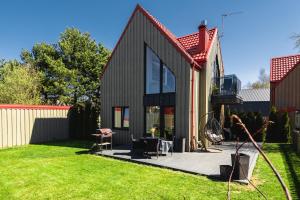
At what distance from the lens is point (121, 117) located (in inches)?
563

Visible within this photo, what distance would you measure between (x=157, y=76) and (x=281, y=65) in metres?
12.3

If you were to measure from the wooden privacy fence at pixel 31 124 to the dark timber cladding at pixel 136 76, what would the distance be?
385 cm

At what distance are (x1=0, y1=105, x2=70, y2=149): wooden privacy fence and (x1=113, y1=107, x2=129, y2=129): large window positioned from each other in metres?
4.91

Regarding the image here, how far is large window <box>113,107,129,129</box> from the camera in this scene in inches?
553

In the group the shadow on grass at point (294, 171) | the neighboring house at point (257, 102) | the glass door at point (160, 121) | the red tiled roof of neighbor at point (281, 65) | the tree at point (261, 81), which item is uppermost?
the tree at point (261, 81)

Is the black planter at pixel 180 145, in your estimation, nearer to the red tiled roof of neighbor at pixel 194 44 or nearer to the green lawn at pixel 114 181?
the green lawn at pixel 114 181

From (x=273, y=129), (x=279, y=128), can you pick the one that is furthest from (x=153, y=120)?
(x=279, y=128)

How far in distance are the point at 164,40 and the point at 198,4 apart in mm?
4116

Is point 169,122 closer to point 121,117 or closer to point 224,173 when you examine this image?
point 121,117

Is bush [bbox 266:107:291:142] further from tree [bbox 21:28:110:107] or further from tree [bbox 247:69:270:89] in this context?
tree [bbox 247:69:270:89]

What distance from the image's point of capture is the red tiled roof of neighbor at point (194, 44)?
503 inches

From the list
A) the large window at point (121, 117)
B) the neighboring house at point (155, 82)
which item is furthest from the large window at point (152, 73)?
the large window at point (121, 117)

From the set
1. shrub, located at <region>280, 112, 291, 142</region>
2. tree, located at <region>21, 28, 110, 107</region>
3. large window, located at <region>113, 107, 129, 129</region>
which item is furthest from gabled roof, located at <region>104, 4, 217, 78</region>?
tree, located at <region>21, 28, 110, 107</region>

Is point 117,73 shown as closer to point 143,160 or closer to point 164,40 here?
point 164,40
